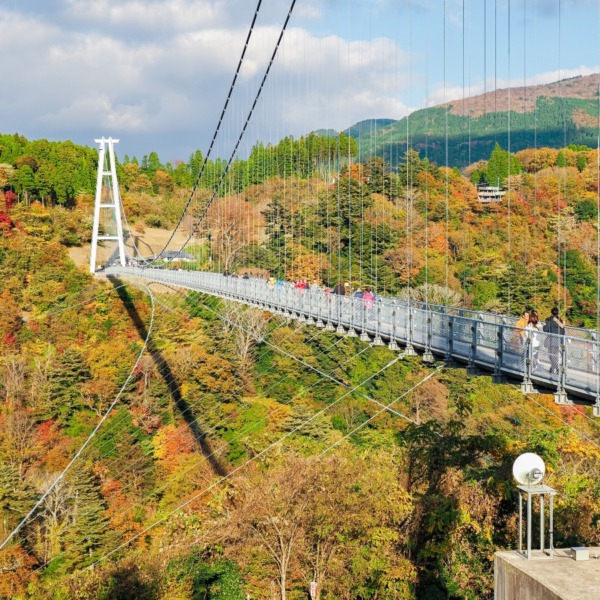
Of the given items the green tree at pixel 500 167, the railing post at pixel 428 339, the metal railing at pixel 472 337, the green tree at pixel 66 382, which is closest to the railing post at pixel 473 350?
the metal railing at pixel 472 337

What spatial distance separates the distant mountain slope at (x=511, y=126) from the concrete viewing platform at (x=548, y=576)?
35608 mm

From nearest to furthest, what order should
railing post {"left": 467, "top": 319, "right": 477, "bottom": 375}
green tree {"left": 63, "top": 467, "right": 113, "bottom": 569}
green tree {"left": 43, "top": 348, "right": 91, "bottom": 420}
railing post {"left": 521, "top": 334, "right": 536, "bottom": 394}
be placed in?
railing post {"left": 521, "top": 334, "right": 536, "bottom": 394}, railing post {"left": 467, "top": 319, "right": 477, "bottom": 375}, green tree {"left": 63, "top": 467, "right": 113, "bottom": 569}, green tree {"left": 43, "top": 348, "right": 91, "bottom": 420}

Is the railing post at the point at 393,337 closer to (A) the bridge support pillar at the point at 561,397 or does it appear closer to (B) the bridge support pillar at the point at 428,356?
(B) the bridge support pillar at the point at 428,356

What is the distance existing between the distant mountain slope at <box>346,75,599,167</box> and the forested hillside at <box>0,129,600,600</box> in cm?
380

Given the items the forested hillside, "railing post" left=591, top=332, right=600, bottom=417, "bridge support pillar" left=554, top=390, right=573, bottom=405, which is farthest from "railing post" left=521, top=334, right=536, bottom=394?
the forested hillside

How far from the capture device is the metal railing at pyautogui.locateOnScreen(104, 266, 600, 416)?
→ 7664mm

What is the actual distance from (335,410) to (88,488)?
8.35 metres

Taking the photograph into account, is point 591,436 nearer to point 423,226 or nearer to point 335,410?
point 335,410

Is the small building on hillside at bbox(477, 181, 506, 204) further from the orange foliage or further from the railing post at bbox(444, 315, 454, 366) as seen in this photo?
the railing post at bbox(444, 315, 454, 366)

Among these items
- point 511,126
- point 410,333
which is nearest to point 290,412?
point 410,333

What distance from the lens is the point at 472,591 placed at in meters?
13.1

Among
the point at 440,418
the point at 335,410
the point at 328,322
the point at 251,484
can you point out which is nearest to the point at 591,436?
the point at 440,418

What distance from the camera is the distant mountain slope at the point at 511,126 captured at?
44.6 meters

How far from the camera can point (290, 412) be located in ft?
90.6
